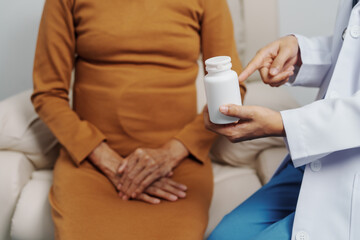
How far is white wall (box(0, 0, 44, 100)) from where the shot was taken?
5.71 ft

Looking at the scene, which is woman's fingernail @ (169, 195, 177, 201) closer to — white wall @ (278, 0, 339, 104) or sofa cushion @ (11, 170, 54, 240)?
sofa cushion @ (11, 170, 54, 240)

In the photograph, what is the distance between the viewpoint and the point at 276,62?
934 millimetres

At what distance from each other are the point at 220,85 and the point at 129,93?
1.69ft

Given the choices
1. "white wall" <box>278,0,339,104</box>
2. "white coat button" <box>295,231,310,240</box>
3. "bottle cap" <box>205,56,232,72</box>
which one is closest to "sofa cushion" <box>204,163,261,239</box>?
"white coat button" <box>295,231,310,240</box>

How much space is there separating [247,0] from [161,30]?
0.50m

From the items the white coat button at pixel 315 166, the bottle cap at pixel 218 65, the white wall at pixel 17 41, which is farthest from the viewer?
the white wall at pixel 17 41

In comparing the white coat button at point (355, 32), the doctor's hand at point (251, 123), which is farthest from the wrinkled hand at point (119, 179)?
the white coat button at point (355, 32)

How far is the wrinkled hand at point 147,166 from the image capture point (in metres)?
1.11

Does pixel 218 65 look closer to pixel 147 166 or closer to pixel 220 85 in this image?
pixel 220 85

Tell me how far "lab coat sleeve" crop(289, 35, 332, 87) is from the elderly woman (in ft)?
0.80

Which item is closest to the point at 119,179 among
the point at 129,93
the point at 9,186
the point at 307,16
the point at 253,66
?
the point at 129,93

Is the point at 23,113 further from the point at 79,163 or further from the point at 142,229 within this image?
the point at 142,229

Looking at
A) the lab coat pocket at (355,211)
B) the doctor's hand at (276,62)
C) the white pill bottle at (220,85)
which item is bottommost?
the lab coat pocket at (355,211)

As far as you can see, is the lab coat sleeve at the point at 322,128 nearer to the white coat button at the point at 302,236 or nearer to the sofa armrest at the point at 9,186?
the white coat button at the point at 302,236
